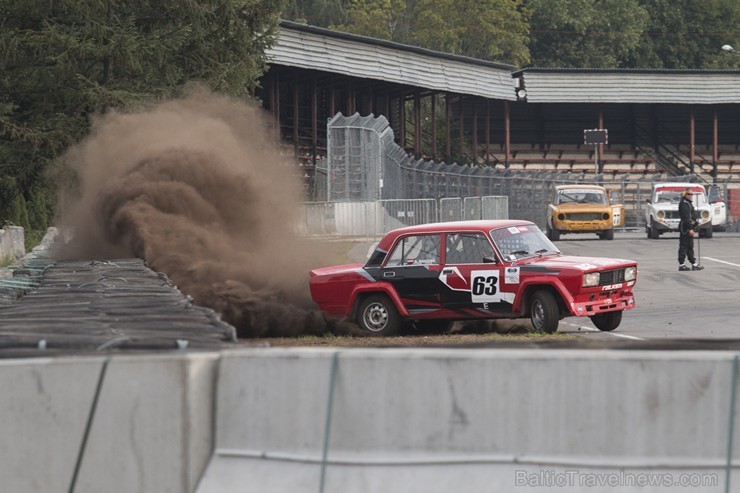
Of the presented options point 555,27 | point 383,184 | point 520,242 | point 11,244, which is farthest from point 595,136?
point 520,242

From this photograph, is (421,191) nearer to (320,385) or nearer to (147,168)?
(147,168)

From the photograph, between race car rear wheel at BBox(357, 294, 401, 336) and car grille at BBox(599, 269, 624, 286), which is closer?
car grille at BBox(599, 269, 624, 286)

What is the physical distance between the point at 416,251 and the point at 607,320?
2.54m

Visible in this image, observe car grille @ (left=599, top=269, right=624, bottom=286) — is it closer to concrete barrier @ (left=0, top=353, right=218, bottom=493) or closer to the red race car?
the red race car

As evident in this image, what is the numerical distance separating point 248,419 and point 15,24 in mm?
32900

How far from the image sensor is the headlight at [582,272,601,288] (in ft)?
48.0

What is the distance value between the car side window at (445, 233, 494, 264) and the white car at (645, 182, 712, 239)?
2561cm

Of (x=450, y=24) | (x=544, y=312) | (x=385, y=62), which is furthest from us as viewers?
(x=450, y=24)

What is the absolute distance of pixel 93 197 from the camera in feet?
78.4

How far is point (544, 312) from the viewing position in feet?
48.6

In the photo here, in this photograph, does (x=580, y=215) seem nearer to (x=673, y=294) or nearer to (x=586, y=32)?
(x=673, y=294)

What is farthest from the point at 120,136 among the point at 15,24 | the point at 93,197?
the point at 15,24

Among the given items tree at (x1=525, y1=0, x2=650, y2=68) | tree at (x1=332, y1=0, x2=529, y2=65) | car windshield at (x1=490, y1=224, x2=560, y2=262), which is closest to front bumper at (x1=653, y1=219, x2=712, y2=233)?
car windshield at (x1=490, y1=224, x2=560, y2=262)

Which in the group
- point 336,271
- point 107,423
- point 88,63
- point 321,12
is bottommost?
point 336,271
